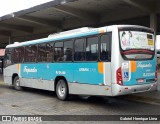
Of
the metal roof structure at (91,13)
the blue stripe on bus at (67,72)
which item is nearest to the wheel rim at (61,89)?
the blue stripe on bus at (67,72)

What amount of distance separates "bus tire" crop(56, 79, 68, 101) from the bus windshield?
3443 millimetres

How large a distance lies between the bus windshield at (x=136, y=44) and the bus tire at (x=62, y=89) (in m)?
3.44

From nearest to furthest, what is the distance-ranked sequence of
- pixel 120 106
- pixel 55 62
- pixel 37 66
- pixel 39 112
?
pixel 39 112 → pixel 120 106 → pixel 55 62 → pixel 37 66

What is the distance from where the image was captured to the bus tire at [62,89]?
40.3 ft

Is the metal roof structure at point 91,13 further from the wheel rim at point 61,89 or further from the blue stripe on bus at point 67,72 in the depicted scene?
the wheel rim at point 61,89

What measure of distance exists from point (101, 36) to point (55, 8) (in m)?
9.31

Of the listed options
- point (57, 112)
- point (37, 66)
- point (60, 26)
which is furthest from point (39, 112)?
point (60, 26)

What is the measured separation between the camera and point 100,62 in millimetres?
10266

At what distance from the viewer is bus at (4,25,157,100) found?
32.0ft

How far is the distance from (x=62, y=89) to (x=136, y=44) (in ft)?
13.1

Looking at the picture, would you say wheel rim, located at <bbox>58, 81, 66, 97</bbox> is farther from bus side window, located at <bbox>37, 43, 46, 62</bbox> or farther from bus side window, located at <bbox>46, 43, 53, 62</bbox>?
bus side window, located at <bbox>37, 43, 46, 62</bbox>

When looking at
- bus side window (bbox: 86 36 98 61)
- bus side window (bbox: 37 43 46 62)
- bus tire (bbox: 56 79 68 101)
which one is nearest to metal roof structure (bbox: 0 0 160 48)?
bus side window (bbox: 37 43 46 62)

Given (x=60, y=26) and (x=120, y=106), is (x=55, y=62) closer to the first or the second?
(x=120, y=106)

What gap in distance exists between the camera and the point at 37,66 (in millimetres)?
14289
